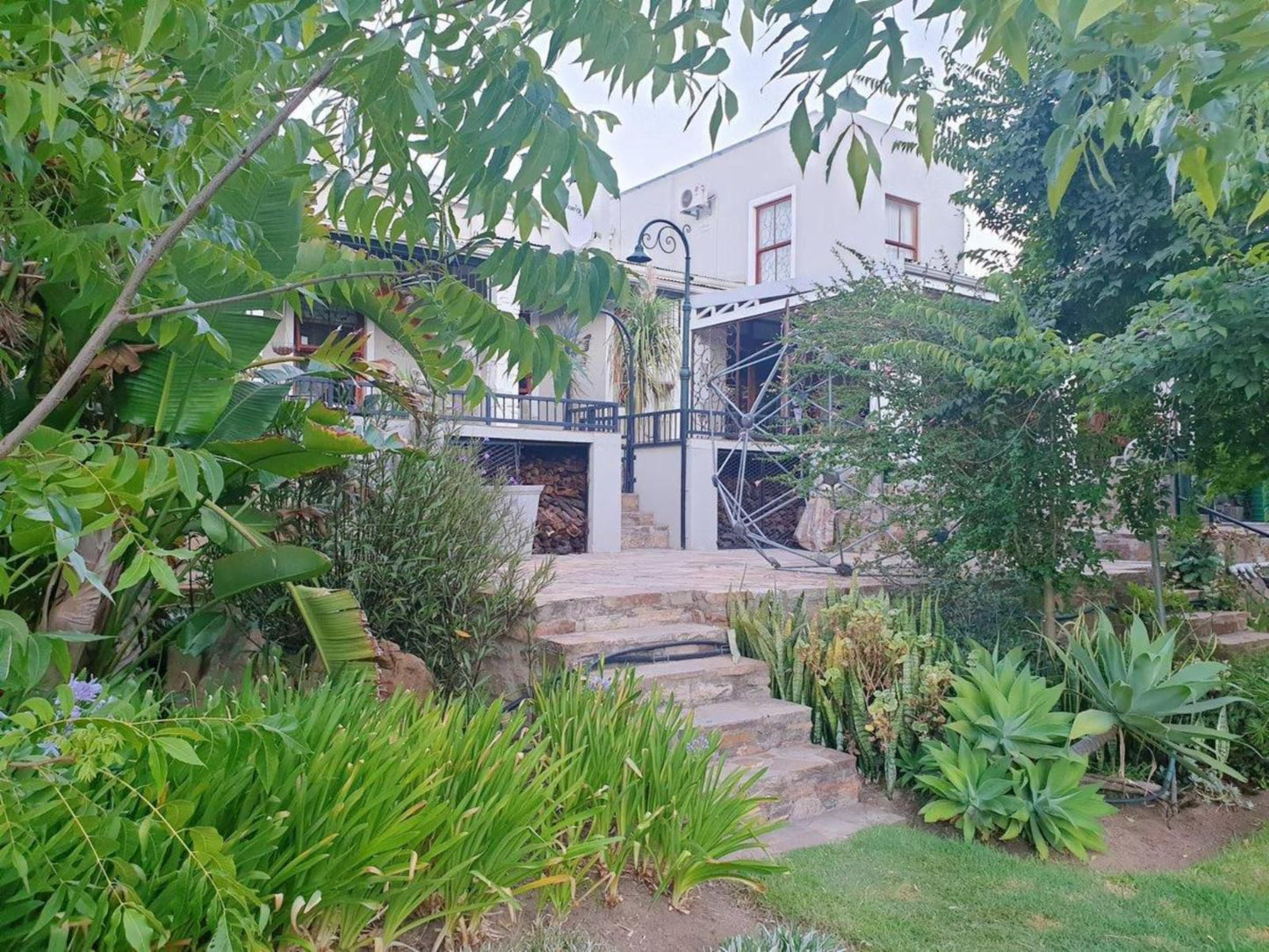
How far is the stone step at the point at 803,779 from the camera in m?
4.53

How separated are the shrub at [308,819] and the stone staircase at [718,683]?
1.05 m

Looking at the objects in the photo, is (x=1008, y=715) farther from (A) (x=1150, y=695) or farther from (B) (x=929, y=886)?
(B) (x=929, y=886)

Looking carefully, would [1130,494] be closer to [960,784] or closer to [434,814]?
[960,784]

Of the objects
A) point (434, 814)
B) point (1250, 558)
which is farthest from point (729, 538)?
point (434, 814)

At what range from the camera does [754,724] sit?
4973mm

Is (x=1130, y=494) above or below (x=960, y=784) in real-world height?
above

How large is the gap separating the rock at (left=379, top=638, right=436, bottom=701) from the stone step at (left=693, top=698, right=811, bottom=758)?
4.73 feet

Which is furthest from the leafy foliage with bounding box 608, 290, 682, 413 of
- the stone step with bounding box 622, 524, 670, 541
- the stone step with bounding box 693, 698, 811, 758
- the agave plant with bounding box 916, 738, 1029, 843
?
the agave plant with bounding box 916, 738, 1029, 843

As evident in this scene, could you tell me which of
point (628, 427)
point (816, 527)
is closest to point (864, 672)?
point (816, 527)

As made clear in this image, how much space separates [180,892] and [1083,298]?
682 cm

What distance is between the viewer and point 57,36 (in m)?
1.71

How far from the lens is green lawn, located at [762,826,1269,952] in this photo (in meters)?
3.36

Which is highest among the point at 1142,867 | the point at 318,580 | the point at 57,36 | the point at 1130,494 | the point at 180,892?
the point at 57,36

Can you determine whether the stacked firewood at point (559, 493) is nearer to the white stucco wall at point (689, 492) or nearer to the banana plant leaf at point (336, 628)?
the white stucco wall at point (689, 492)
